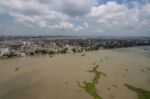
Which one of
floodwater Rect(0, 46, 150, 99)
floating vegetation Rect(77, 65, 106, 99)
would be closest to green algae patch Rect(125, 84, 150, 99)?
floodwater Rect(0, 46, 150, 99)

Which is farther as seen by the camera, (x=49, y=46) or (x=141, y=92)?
(x=49, y=46)

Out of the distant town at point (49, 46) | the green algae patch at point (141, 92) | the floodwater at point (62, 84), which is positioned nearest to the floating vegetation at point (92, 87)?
the floodwater at point (62, 84)

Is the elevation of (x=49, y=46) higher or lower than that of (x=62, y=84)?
lower

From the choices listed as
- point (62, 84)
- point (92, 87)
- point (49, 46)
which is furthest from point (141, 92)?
point (49, 46)

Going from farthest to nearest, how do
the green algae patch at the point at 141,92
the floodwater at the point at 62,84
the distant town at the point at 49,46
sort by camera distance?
1. the distant town at the point at 49,46
2. the floodwater at the point at 62,84
3. the green algae patch at the point at 141,92

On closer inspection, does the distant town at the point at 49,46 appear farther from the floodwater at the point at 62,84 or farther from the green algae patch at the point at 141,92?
the green algae patch at the point at 141,92

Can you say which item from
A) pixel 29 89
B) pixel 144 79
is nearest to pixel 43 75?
pixel 29 89

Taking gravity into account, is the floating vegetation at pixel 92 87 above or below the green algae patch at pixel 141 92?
above

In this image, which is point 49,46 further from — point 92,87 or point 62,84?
point 92,87

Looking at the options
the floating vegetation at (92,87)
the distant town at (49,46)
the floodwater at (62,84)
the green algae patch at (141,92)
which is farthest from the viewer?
the distant town at (49,46)

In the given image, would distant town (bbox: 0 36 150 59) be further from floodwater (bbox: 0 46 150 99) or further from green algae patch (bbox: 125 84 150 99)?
green algae patch (bbox: 125 84 150 99)

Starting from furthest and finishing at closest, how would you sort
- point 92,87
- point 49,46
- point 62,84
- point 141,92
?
point 49,46 → point 62,84 → point 92,87 → point 141,92

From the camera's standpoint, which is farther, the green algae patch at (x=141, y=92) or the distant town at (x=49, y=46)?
the distant town at (x=49, y=46)
